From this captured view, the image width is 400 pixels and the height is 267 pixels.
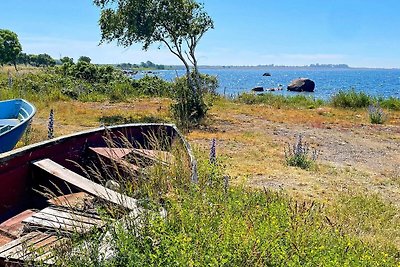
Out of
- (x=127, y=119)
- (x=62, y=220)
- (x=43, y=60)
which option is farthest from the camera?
(x=43, y=60)

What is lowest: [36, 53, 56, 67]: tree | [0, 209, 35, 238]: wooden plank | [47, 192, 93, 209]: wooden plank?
[36, 53, 56, 67]: tree

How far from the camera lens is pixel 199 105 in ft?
46.8

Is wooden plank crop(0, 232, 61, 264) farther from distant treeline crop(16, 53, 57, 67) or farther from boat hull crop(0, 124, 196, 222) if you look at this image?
distant treeline crop(16, 53, 57, 67)

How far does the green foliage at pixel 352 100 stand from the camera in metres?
18.7

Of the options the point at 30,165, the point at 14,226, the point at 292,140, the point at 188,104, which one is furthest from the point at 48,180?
the point at 188,104

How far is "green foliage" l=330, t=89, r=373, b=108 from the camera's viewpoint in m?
18.7

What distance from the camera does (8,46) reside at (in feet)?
197

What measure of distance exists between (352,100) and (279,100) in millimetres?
3301

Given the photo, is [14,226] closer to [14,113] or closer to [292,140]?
[14,113]

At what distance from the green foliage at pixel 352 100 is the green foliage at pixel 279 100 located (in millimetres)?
995

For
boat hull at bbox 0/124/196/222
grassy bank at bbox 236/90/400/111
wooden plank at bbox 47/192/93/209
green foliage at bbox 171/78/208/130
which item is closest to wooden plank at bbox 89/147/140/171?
boat hull at bbox 0/124/196/222

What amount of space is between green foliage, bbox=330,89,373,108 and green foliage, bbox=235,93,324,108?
39.2 inches

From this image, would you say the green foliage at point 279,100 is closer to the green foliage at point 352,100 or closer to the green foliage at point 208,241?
the green foliage at point 352,100

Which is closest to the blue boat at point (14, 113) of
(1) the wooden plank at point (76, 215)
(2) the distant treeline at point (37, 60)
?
(1) the wooden plank at point (76, 215)
